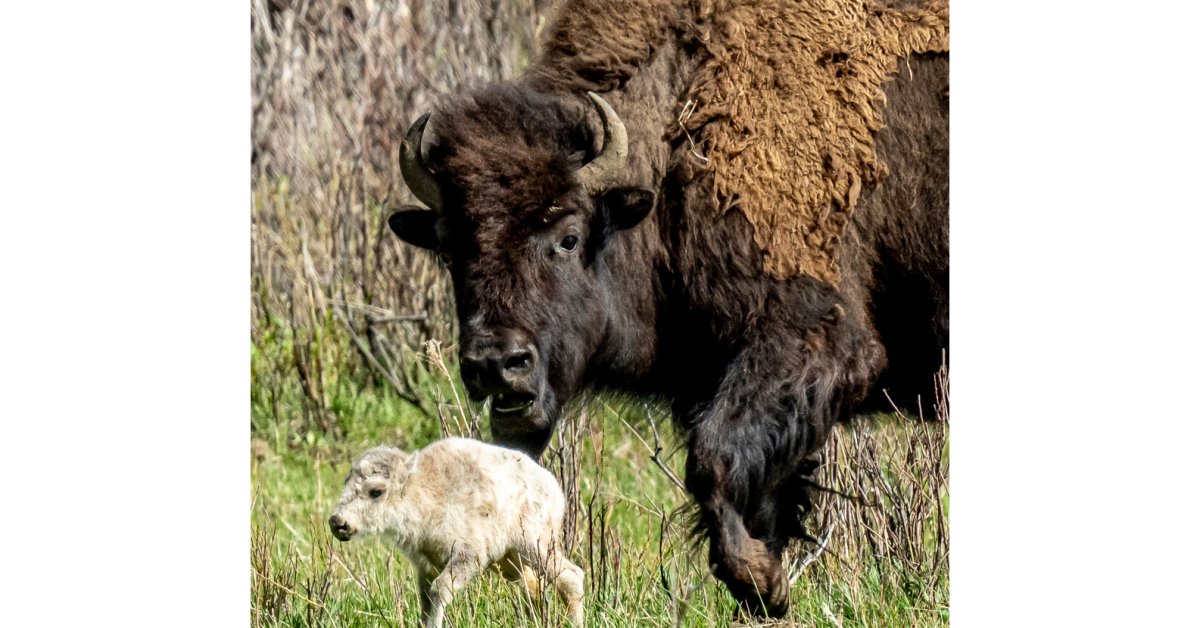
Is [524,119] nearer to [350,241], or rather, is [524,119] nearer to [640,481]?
[640,481]

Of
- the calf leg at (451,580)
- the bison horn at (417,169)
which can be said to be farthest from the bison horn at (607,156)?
the calf leg at (451,580)

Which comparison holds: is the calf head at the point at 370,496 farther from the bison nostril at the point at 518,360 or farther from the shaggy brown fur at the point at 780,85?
the shaggy brown fur at the point at 780,85

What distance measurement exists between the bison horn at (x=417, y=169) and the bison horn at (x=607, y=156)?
421mm

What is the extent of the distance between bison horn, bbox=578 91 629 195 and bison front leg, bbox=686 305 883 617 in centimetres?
62

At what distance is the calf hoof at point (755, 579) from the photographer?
441cm

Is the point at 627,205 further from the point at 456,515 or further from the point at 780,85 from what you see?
the point at 456,515

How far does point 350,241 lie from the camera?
7.00 metres

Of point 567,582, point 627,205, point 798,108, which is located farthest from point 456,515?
point 798,108

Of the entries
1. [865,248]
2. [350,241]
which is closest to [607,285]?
[865,248]

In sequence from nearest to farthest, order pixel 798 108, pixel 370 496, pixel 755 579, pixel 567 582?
pixel 370 496 → pixel 567 582 → pixel 755 579 → pixel 798 108

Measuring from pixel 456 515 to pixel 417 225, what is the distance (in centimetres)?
100

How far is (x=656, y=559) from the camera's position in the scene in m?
4.75

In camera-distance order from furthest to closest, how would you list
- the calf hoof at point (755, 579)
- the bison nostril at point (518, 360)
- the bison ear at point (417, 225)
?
the bison ear at point (417, 225) < the calf hoof at point (755, 579) < the bison nostril at point (518, 360)

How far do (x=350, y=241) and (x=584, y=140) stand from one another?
8.42 feet
